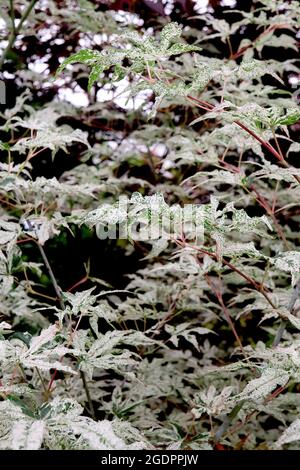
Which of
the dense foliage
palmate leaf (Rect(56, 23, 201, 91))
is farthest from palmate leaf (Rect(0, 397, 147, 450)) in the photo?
palmate leaf (Rect(56, 23, 201, 91))

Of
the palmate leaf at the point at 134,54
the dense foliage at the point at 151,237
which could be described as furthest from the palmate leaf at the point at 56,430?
the palmate leaf at the point at 134,54

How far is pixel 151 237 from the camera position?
1.27 m

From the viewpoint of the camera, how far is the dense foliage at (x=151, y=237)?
3.34 feet

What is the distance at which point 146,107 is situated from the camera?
2.35 meters

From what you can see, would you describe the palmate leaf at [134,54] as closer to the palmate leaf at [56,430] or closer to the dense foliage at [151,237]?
the dense foliage at [151,237]

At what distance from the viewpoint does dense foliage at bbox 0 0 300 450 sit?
3.34 feet

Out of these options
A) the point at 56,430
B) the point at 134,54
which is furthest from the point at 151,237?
the point at 56,430

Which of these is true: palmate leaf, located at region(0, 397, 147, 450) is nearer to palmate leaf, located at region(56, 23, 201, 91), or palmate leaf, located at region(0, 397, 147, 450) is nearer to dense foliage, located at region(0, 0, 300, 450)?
dense foliage, located at region(0, 0, 300, 450)

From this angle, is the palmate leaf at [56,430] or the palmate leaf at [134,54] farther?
the palmate leaf at [134,54]

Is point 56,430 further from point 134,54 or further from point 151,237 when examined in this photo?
point 134,54

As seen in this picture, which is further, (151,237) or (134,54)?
(151,237)

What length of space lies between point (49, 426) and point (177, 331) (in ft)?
2.53

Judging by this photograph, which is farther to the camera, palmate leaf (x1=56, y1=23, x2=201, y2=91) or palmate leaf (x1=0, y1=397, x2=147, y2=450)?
palmate leaf (x1=56, y1=23, x2=201, y2=91)
